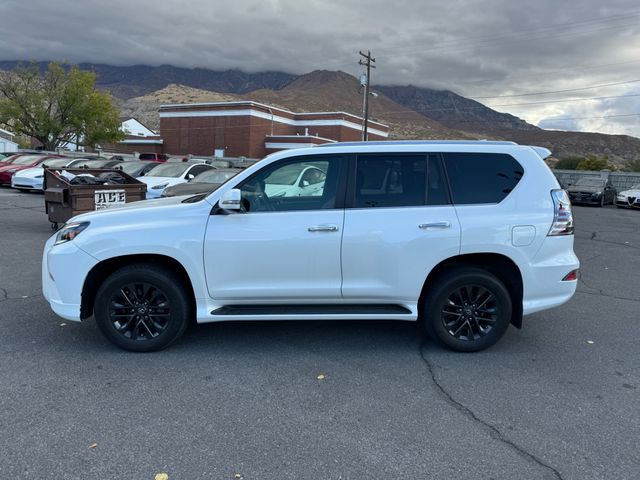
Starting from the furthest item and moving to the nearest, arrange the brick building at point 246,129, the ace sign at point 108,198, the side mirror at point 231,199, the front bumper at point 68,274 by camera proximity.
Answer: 1. the brick building at point 246,129
2. the ace sign at point 108,198
3. the front bumper at point 68,274
4. the side mirror at point 231,199

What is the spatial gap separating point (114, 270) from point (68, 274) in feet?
1.21

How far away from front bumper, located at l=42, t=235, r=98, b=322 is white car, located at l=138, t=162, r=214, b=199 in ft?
31.9

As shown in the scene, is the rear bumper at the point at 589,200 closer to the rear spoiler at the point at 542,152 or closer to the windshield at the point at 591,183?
the windshield at the point at 591,183

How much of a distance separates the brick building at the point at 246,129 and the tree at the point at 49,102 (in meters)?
17.1

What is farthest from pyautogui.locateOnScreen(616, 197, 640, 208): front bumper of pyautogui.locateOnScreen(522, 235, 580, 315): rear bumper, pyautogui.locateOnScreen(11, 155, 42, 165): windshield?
pyautogui.locateOnScreen(11, 155, 42, 165): windshield

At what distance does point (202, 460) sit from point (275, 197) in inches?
91.7

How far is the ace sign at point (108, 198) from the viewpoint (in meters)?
9.44

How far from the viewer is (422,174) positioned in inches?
170

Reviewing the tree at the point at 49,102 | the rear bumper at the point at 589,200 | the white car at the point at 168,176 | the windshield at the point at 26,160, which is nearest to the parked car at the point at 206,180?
the white car at the point at 168,176

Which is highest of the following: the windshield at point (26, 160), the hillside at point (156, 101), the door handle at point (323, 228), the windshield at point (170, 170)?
the hillside at point (156, 101)

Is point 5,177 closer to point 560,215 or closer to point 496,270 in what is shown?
point 496,270

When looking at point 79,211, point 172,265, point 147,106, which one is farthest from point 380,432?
point 147,106

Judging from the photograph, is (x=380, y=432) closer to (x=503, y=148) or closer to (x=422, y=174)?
(x=422, y=174)

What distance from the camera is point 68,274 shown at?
4082 millimetres
